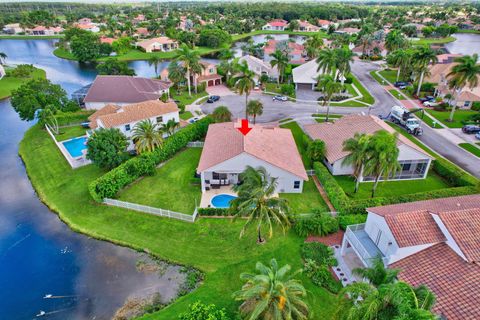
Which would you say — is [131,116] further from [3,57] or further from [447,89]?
[3,57]

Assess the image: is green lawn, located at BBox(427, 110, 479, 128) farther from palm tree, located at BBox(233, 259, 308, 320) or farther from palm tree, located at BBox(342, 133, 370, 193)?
palm tree, located at BBox(233, 259, 308, 320)

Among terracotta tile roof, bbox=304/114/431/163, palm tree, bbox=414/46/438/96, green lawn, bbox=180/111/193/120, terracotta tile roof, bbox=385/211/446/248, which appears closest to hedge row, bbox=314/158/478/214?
terracotta tile roof, bbox=304/114/431/163

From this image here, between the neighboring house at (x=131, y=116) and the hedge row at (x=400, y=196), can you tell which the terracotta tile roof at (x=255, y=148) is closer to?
the hedge row at (x=400, y=196)

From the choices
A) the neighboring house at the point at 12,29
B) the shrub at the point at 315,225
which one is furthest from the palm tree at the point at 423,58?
the neighboring house at the point at 12,29

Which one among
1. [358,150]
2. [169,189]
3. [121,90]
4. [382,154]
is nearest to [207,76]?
[121,90]

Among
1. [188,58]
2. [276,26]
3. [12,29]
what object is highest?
[188,58]

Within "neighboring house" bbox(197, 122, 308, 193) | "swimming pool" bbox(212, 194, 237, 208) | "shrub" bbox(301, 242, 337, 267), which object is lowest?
"swimming pool" bbox(212, 194, 237, 208)
